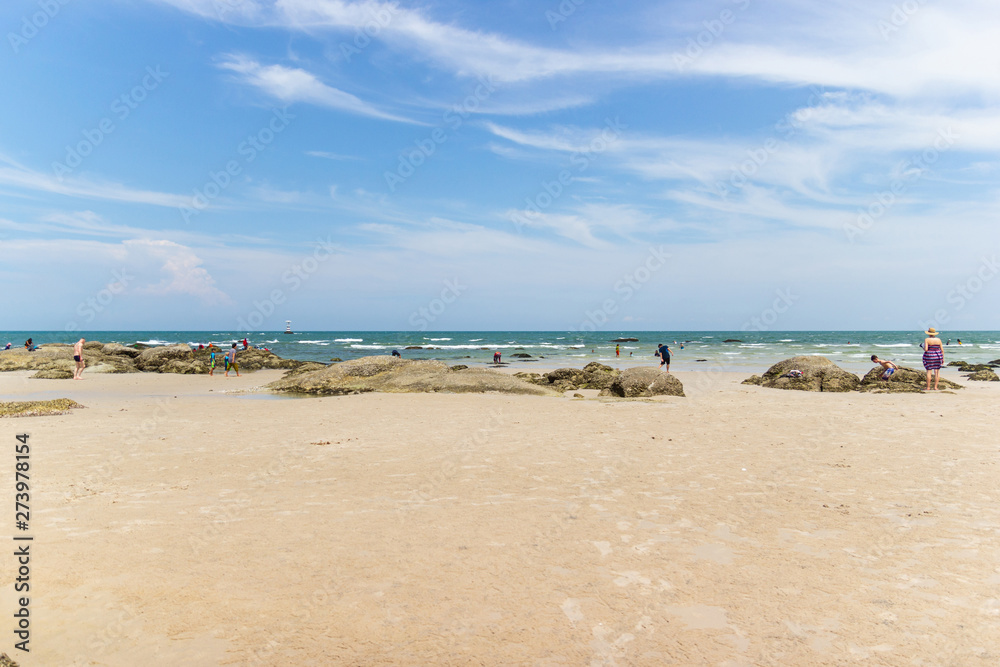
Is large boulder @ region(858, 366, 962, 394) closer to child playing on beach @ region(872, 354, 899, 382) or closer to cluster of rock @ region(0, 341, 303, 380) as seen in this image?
child playing on beach @ region(872, 354, 899, 382)

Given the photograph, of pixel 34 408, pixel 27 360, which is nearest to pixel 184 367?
pixel 27 360

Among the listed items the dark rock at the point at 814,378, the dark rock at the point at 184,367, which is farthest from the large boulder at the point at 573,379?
the dark rock at the point at 184,367

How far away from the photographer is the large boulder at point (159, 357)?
3462 centimetres

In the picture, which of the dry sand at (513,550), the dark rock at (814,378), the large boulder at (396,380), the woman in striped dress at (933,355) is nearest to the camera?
the dry sand at (513,550)

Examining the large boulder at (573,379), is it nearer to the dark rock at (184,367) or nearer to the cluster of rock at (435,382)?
the cluster of rock at (435,382)

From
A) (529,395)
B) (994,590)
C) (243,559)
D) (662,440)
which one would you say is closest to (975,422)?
(662,440)

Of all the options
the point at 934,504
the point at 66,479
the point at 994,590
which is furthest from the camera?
the point at 66,479

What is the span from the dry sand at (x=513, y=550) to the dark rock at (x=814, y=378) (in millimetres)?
10690

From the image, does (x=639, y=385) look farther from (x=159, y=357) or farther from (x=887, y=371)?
(x=159, y=357)

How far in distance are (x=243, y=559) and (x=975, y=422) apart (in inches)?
624

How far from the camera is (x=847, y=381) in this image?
21844mm

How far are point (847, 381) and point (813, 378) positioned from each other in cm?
117

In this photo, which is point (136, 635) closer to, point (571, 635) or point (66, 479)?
point (571, 635)

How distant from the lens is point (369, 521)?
262 inches
